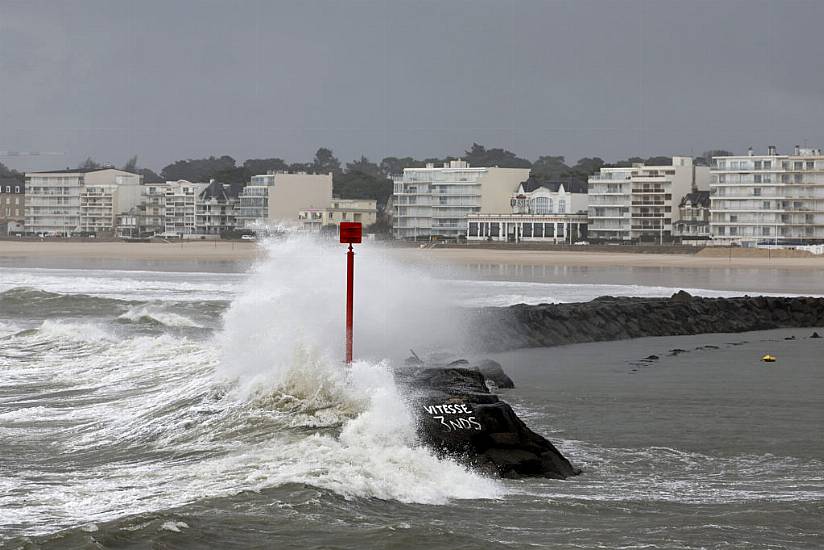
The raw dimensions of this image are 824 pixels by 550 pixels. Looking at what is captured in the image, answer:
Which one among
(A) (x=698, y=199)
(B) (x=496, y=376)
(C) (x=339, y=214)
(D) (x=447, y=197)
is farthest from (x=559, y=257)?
(B) (x=496, y=376)

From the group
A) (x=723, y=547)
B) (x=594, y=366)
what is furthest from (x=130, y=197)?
(x=723, y=547)

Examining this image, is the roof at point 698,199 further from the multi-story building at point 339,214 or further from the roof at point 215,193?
the roof at point 215,193

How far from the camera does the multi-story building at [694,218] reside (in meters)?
117

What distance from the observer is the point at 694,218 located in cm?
11881

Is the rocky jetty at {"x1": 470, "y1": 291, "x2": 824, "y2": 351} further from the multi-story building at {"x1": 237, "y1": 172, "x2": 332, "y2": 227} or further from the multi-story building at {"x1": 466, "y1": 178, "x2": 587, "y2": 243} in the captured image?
the multi-story building at {"x1": 237, "y1": 172, "x2": 332, "y2": 227}

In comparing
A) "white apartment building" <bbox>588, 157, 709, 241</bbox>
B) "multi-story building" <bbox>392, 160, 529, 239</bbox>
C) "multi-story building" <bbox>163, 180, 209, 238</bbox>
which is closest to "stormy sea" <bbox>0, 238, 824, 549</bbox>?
"white apartment building" <bbox>588, 157, 709, 241</bbox>

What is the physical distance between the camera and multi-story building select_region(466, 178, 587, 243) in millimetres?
124688

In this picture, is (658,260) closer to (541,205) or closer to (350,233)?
(541,205)

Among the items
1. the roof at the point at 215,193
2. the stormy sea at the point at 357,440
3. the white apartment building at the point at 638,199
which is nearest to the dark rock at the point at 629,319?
the stormy sea at the point at 357,440

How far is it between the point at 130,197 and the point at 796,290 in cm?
12870

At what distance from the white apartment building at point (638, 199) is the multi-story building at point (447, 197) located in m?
13.4

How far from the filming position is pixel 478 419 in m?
11.2

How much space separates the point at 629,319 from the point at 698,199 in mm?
95518

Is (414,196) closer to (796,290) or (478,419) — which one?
(796,290)
